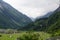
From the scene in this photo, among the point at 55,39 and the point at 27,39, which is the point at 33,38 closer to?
the point at 27,39

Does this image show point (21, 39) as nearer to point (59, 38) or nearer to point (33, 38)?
point (33, 38)

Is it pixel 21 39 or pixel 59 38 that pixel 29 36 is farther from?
pixel 59 38

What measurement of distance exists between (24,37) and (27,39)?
142 cm

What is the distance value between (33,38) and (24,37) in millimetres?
3702

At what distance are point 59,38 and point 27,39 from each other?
40.5 ft

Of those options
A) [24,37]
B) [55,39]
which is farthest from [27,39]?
[55,39]

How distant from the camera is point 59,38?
79625 mm

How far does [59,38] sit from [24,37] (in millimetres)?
13542

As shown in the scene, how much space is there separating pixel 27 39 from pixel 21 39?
7.66 feet

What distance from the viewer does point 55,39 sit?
78250mm

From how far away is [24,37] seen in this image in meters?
81.9

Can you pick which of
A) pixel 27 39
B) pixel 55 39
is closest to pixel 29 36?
pixel 27 39

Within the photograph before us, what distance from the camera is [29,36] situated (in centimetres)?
8119

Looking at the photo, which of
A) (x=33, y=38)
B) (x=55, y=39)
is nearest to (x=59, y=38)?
(x=55, y=39)
